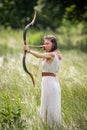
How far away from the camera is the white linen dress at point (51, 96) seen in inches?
315

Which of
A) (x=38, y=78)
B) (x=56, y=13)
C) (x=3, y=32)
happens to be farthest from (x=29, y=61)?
(x=3, y=32)

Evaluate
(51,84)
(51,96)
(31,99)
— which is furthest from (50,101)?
(31,99)

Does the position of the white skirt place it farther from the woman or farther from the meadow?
the meadow

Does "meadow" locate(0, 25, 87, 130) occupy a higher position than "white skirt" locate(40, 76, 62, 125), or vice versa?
"white skirt" locate(40, 76, 62, 125)

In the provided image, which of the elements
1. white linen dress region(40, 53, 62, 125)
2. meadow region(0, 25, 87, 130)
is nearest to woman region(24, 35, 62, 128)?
white linen dress region(40, 53, 62, 125)

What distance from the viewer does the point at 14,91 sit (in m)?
9.62

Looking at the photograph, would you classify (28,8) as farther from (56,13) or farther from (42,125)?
(42,125)

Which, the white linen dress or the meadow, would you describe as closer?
the meadow

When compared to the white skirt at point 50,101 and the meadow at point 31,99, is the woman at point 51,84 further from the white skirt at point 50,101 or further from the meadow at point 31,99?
the meadow at point 31,99

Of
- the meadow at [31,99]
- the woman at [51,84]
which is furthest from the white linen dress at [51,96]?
the meadow at [31,99]

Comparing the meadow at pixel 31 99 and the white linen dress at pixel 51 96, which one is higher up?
the white linen dress at pixel 51 96

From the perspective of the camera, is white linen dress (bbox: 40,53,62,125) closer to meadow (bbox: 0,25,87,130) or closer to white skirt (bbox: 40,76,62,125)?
white skirt (bbox: 40,76,62,125)

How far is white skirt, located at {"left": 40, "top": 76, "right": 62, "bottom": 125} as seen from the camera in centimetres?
800

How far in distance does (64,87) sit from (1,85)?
1.09 metres
